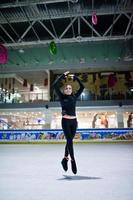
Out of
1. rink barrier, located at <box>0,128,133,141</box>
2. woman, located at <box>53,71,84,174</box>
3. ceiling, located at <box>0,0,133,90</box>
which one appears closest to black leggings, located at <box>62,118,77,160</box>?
woman, located at <box>53,71,84,174</box>

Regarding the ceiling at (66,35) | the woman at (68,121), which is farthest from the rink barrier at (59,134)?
the woman at (68,121)

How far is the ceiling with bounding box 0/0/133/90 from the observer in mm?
11656

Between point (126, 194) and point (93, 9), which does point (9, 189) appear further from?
point (93, 9)

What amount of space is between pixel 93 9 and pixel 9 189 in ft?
32.9

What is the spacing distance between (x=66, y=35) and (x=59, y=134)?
5.83 metres

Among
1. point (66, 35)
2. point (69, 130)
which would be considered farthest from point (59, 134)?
point (69, 130)

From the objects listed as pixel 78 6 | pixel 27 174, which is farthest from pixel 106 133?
pixel 27 174

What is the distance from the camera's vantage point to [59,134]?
1554 cm

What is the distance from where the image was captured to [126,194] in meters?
2.79

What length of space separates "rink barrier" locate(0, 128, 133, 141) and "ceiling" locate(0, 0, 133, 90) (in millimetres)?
4235

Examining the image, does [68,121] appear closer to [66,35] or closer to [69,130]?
[69,130]

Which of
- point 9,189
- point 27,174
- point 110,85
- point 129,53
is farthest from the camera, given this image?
point 110,85

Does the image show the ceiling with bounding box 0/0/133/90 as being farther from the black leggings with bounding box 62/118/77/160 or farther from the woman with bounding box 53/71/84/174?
the black leggings with bounding box 62/118/77/160

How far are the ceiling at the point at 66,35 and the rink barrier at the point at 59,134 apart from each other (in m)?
4.24
